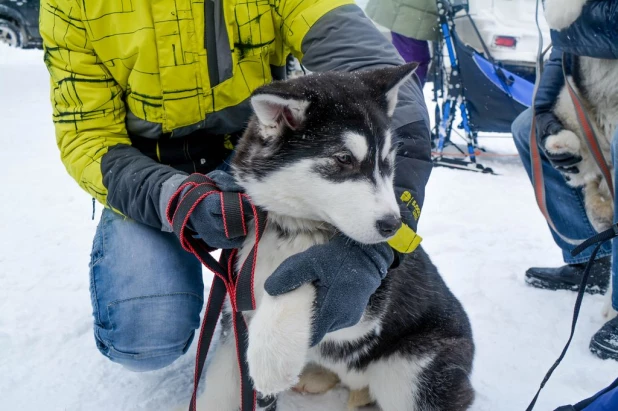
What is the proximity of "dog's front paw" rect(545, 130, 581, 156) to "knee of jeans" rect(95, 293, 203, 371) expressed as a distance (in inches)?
79.0

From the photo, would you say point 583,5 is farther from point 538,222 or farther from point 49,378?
point 49,378

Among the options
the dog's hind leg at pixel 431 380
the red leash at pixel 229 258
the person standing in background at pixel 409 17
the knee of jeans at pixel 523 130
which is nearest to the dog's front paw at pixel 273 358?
the red leash at pixel 229 258

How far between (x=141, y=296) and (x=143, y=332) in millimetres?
140

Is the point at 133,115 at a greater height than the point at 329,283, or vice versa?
the point at 133,115

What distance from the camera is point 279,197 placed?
1.65 meters

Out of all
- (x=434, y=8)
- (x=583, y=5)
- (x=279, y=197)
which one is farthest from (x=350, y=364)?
(x=434, y=8)

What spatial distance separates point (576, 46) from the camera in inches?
96.5

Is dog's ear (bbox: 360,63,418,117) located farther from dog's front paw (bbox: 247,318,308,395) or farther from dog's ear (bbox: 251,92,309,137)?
dog's front paw (bbox: 247,318,308,395)

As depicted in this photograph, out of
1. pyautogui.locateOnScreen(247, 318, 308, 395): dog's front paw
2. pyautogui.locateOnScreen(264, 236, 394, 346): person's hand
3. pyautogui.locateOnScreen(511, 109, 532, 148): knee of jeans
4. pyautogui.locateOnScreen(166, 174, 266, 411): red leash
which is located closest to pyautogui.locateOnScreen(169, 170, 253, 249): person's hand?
pyautogui.locateOnScreen(166, 174, 266, 411): red leash

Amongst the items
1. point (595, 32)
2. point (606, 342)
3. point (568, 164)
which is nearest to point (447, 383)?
point (606, 342)

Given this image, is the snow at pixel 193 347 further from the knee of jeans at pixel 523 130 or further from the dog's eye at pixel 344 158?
the dog's eye at pixel 344 158

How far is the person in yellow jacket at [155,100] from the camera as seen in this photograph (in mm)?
1880

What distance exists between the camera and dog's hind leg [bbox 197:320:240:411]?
1864 mm

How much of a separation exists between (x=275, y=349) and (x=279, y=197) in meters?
0.51
